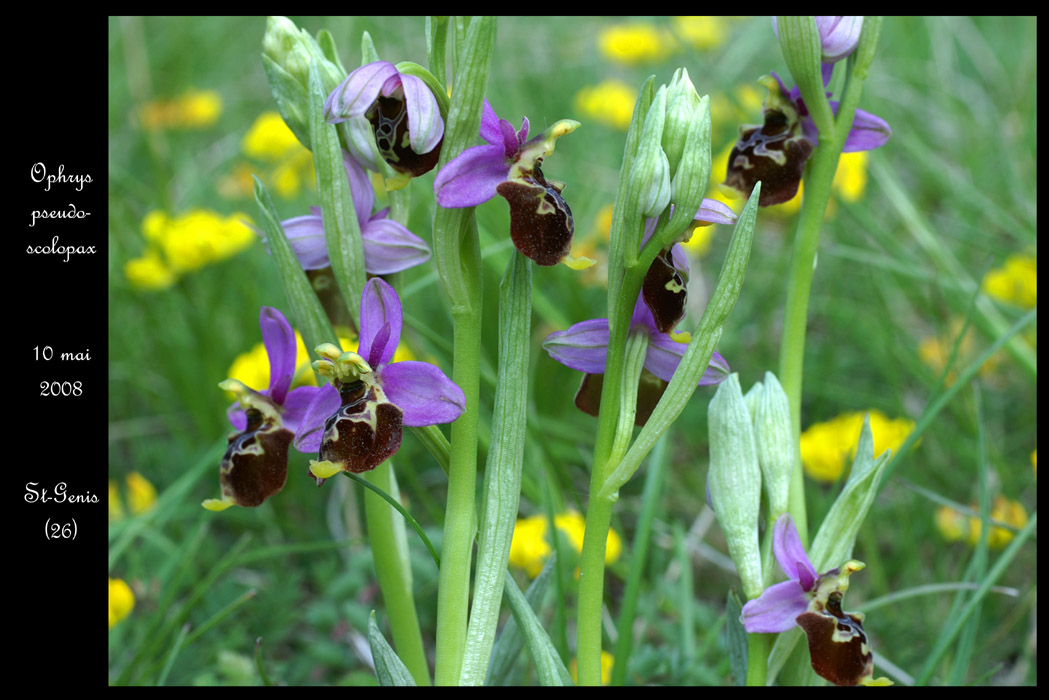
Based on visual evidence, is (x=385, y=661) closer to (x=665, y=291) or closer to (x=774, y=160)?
(x=665, y=291)

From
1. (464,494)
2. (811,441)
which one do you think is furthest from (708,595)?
(464,494)

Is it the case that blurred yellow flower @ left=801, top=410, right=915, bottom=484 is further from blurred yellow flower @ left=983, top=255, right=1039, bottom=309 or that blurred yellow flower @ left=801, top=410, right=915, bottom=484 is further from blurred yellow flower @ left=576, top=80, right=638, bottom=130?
blurred yellow flower @ left=576, top=80, right=638, bottom=130

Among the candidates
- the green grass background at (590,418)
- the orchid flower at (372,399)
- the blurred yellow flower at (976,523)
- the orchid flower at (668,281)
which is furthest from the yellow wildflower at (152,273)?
the blurred yellow flower at (976,523)

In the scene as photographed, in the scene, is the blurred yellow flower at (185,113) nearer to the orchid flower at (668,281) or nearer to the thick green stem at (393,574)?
the thick green stem at (393,574)

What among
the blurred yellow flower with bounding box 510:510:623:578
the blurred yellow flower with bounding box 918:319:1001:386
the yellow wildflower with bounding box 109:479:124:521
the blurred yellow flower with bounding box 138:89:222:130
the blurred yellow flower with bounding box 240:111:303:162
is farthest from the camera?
the blurred yellow flower with bounding box 138:89:222:130

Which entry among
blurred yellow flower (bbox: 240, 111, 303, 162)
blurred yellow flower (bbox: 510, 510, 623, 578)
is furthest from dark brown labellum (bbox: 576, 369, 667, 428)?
blurred yellow flower (bbox: 240, 111, 303, 162)
